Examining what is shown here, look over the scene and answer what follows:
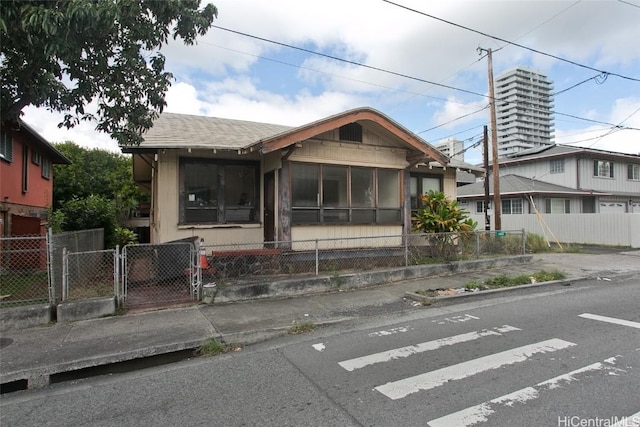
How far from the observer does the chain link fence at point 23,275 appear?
6.47m

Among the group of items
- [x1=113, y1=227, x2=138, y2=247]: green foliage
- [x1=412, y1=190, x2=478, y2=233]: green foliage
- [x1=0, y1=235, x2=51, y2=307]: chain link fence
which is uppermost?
[x1=412, y1=190, x2=478, y2=233]: green foliage

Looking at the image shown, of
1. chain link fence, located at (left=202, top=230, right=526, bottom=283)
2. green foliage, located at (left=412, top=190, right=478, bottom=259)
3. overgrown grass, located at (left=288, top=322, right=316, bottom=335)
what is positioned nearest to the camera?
overgrown grass, located at (left=288, top=322, right=316, bottom=335)

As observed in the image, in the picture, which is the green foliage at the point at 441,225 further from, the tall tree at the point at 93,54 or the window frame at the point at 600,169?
the window frame at the point at 600,169

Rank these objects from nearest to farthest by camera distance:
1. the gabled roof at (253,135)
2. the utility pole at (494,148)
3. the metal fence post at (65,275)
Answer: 1. the metal fence post at (65,275)
2. the gabled roof at (253,135)
3. the utility pole at (494,148)

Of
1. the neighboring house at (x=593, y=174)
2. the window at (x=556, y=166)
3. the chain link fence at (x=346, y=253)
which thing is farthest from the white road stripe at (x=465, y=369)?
the window at (x=556, y=166)

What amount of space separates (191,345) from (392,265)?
6311 mm

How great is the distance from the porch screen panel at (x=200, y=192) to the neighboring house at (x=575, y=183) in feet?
63.4

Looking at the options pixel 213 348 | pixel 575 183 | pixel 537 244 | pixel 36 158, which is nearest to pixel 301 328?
pixel 213 348

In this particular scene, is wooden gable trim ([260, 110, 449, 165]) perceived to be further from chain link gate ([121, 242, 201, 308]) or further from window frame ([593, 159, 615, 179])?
window frame ([593, 159, 615, 179])

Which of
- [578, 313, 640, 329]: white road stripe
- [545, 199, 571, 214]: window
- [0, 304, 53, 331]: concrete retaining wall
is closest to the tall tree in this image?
[0, 304, 53, 331]: concrete retaining wall

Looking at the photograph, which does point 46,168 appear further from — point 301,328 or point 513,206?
point 513,206

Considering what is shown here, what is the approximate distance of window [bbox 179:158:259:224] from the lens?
1001 centimetres

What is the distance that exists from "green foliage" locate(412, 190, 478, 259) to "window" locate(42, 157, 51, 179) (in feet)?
49.5

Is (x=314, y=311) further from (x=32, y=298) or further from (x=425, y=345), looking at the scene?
(x=32, y=298)
